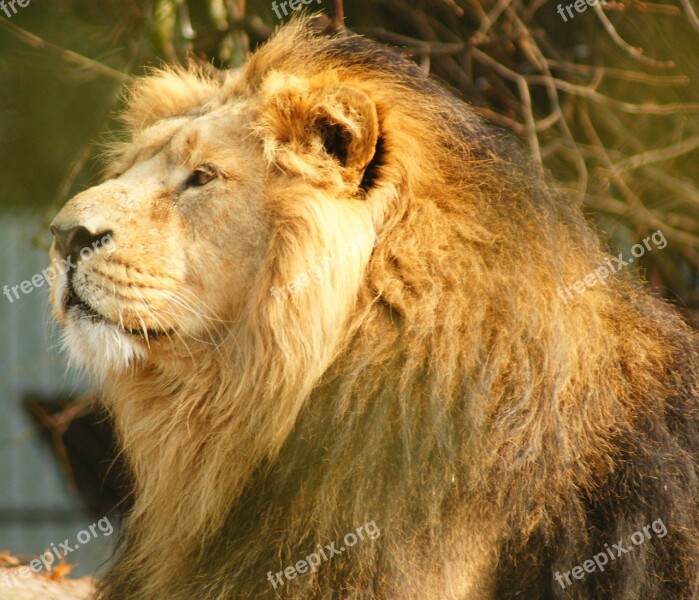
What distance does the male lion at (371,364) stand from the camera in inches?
102

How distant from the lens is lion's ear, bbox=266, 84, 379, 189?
9.00 ft

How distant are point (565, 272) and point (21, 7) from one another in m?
3.95

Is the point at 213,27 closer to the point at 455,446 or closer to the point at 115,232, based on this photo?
the point at 115,232

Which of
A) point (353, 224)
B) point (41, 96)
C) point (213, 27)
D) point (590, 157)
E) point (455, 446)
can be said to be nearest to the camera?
point (455, 446)

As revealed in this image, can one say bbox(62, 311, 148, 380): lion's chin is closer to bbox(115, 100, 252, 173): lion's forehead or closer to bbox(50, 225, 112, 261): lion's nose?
bbox(50, 225, 112, 261): lion's nose

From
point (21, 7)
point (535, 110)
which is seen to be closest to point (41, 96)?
point (21, 7)

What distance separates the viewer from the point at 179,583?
2.80m
